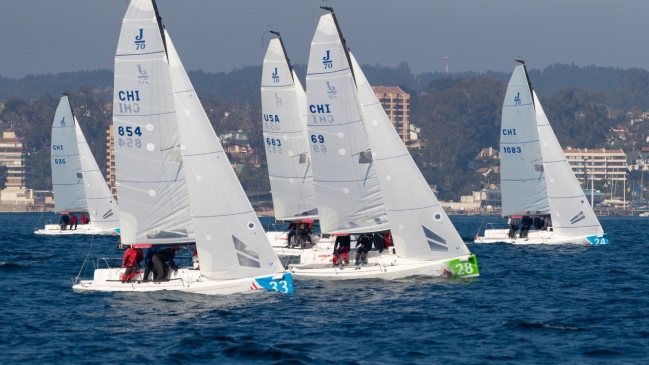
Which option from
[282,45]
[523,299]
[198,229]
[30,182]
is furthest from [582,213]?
[30,182]

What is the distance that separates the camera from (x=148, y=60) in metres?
25.7

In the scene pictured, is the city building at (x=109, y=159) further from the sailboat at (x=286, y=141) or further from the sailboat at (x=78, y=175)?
the sailboat at (x=286, y=141)

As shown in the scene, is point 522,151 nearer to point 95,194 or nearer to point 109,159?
point 95,194

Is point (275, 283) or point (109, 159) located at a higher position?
point (109, 159)

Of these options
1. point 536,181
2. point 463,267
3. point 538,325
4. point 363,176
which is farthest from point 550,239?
point 538,325

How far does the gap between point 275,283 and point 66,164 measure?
35215 mm

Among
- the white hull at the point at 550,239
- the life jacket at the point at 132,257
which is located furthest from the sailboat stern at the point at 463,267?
the white hull at the point at 550,239

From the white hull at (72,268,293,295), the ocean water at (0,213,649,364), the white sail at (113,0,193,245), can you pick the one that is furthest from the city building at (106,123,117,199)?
the white hull at (72,268,293,295)

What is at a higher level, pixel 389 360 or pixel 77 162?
pixel 77 162

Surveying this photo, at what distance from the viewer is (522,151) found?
4641cm

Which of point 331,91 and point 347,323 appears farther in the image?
point 331,91

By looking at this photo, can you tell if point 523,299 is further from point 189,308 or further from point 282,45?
point 282,45

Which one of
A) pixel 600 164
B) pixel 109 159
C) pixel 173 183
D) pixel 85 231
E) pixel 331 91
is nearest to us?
pixel 173 183

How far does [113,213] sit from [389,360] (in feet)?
135
